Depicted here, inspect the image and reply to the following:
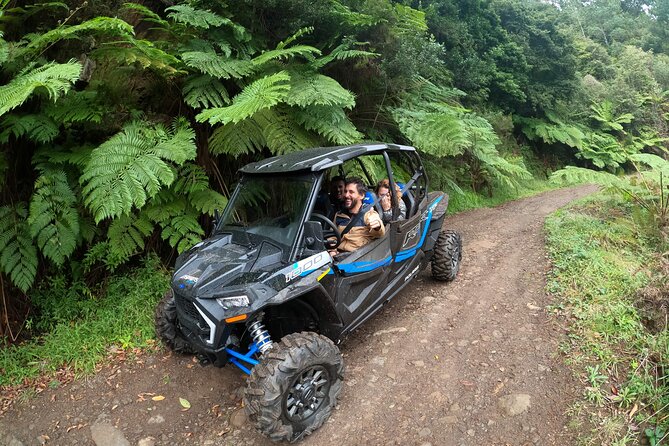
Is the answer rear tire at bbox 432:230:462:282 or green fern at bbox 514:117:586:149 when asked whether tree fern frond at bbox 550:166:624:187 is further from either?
green fern at bbox 514:117:586:149

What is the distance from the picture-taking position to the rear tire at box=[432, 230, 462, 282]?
5059mm

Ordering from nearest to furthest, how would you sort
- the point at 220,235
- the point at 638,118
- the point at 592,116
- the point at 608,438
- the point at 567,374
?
the point at 608,438 → the point at 567,374 → the point at 220,235 → the point at 592,116 → the point at 638,118

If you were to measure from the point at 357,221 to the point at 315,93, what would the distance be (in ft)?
5.82

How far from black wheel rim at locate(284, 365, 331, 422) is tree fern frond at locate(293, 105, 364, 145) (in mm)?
2842

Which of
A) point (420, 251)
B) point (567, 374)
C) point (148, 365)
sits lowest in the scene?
point (148, 365)

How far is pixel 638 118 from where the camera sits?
17.6 m

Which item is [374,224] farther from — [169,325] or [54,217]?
[54,217]

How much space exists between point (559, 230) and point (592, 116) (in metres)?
11.6

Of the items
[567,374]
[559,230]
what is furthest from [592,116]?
[567,374]

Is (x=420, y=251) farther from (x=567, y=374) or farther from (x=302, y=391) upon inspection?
(x=302, y=391)

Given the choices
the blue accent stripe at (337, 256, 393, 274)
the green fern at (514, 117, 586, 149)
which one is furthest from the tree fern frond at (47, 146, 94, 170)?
the green fern at (514, 117, 586, 149)

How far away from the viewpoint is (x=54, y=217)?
389 cm

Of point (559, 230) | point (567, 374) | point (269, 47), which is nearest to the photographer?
point (567, 374)

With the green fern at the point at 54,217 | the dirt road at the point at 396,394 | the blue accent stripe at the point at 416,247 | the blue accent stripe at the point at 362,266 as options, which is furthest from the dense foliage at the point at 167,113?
the blue accent stripe at the point at 362,266
